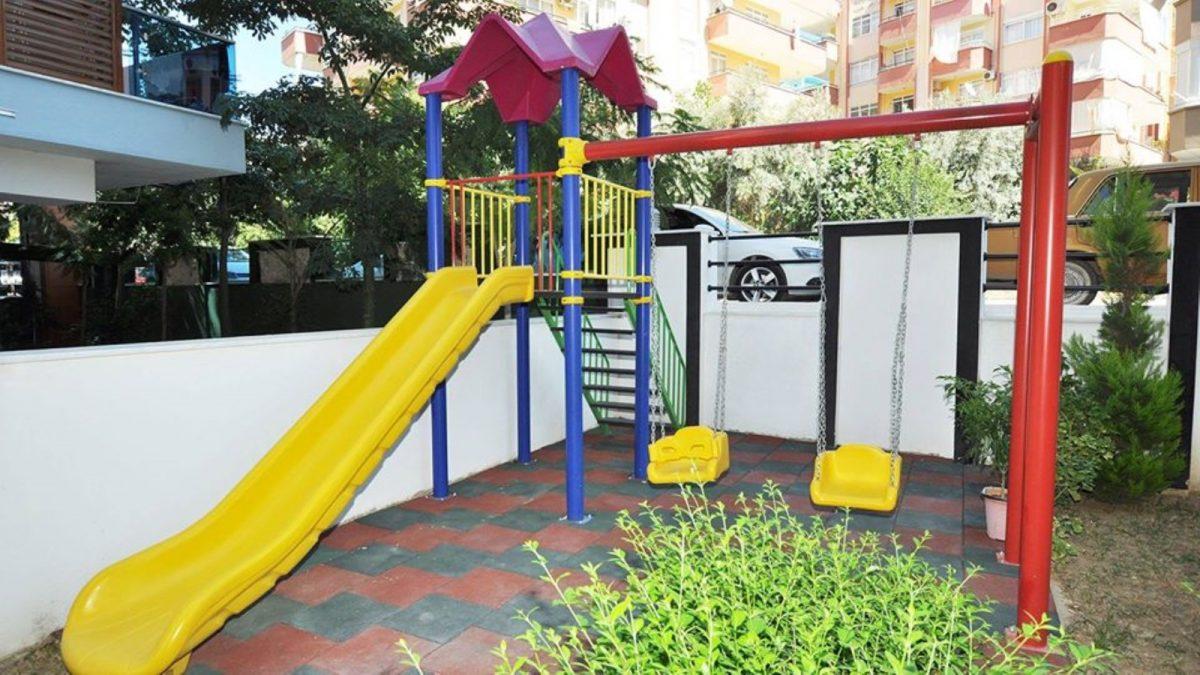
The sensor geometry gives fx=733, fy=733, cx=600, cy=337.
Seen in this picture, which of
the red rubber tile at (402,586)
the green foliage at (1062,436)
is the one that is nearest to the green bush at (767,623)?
the red rubber tile at (402,586)

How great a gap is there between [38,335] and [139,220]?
349 cm

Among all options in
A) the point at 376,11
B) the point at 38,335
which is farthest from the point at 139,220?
the point at 376,11

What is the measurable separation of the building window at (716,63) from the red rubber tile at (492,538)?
28479 mm

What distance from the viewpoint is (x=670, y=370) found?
25.9ft

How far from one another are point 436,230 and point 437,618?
2.88 m

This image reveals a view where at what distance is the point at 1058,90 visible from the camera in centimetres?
315

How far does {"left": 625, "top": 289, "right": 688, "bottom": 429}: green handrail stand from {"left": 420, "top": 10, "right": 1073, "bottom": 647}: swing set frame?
1.73 metres

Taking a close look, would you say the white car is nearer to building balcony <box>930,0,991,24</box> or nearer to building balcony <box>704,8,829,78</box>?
building balcony <box>930,0,991,24</box>

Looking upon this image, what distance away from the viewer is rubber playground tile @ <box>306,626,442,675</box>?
3.13 meters

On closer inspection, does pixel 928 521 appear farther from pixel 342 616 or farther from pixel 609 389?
pixel 342 616

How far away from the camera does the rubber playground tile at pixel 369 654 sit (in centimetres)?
313

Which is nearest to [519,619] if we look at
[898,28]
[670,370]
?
[670,370]

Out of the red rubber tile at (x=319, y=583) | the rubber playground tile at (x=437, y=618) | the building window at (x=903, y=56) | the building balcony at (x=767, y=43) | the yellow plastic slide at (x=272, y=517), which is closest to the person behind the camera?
the yellow plastic slide at (x=272, y=517)

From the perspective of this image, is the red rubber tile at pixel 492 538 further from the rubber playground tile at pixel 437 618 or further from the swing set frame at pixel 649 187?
the rubber playground tile at pixel 437 618
